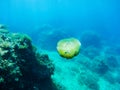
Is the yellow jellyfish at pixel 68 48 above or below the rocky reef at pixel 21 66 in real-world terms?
below

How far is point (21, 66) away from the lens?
738cm

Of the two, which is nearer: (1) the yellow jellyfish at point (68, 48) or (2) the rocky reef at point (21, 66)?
(1) the yellow jellyfish at point (68, 48)

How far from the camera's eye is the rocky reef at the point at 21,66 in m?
5.94

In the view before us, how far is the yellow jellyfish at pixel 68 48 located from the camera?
3305 mm

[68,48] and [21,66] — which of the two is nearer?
[68,48]

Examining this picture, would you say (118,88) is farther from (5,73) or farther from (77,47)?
(77,47)

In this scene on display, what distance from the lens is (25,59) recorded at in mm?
7887

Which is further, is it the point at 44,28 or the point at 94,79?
the point at 44,28

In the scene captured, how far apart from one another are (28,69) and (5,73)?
2331 millimetres

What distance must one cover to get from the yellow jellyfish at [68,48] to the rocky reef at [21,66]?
9.13 feet

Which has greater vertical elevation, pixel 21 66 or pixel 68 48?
pixel 21 66

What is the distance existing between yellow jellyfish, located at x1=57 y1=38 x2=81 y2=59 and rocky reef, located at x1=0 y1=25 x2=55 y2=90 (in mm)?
2782

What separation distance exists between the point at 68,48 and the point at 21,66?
174 inches

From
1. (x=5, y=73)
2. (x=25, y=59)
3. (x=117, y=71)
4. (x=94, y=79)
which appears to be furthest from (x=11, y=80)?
(x=117, y=71)
